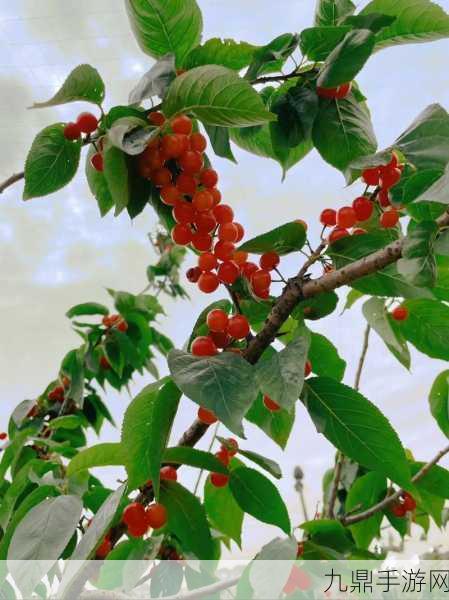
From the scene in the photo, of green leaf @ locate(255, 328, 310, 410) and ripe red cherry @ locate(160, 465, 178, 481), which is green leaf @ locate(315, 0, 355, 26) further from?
ripe red cherry @ locate(160, 465, 178, 481)

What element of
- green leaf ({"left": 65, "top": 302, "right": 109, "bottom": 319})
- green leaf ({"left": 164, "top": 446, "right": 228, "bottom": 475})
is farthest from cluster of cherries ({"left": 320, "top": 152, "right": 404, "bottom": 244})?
green leaf ({"left": 65, "top": 302, "right": 109, "bottom": 319})

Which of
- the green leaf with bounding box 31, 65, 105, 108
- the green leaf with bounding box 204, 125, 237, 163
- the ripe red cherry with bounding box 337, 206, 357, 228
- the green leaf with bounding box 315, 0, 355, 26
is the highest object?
the green leaf with bounding box 315, 0, 355, 26

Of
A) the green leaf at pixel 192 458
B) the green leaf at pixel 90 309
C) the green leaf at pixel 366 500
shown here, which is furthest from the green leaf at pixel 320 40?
the green leaf at pixel 90 309

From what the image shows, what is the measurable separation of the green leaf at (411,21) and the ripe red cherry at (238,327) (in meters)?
0.27

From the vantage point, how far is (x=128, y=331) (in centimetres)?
164

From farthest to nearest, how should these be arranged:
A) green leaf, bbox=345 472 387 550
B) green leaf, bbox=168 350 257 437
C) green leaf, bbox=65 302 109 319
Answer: green leaf, bbox=65 302 109 319 < green leaf, bbox=345 472 387 550 < green leaf, bbox=168 350 257 437

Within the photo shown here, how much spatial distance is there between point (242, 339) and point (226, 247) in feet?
0.25

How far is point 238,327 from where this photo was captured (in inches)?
17.5

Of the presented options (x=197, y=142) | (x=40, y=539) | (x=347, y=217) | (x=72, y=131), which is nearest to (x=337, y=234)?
(x=347, y=217)

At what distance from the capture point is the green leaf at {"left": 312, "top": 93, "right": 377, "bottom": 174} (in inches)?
20.3

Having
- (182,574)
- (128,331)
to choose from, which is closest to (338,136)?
(182,574)

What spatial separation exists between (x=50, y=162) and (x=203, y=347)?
0.21 m

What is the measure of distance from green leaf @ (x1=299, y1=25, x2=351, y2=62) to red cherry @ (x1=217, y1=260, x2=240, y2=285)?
0.19 m

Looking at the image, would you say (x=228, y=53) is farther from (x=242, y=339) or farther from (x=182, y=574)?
(x=182, y=574)
